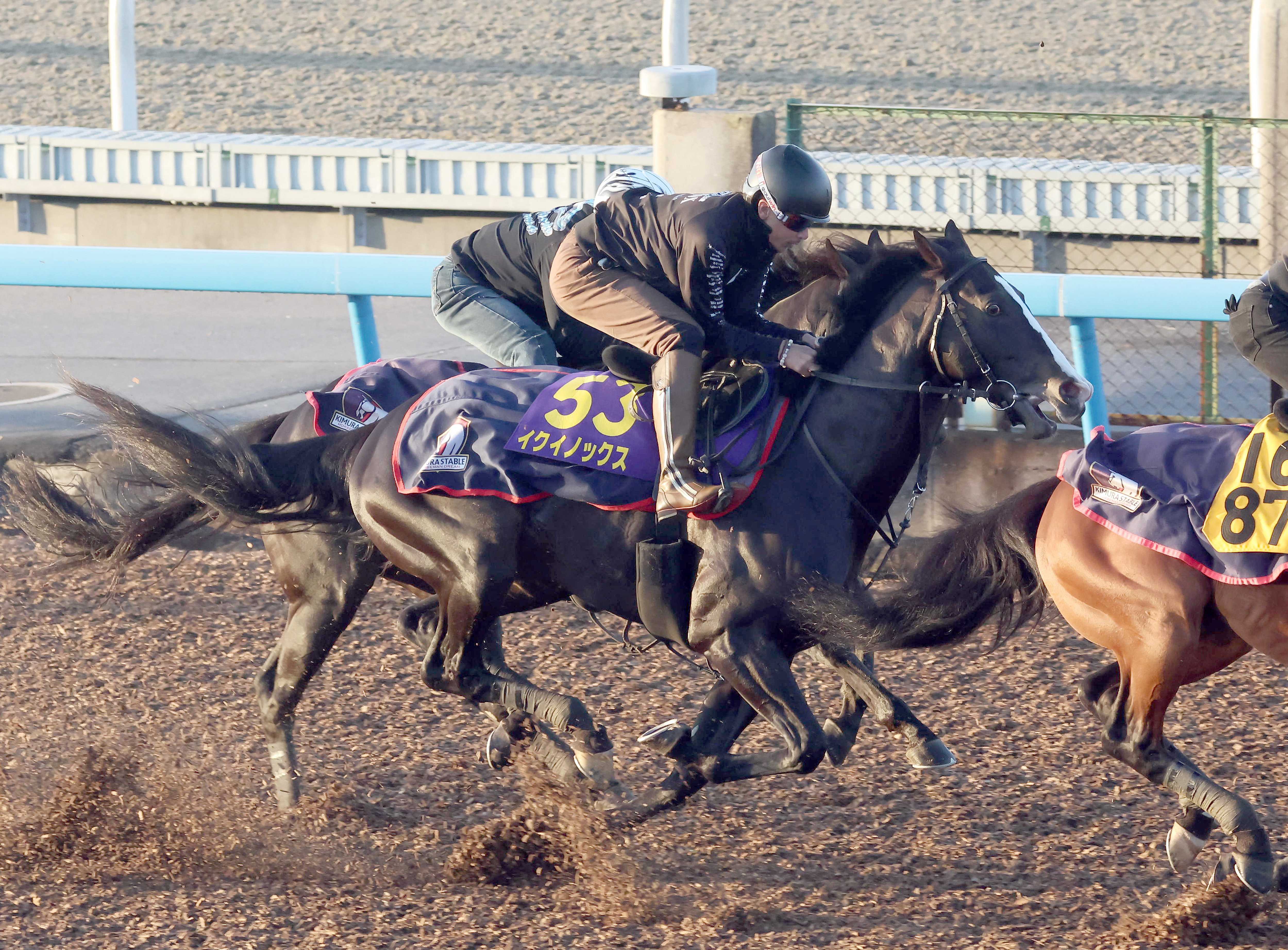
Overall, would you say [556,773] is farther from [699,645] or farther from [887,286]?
[887,286]

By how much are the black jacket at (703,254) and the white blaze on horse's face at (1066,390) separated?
26.5 inches

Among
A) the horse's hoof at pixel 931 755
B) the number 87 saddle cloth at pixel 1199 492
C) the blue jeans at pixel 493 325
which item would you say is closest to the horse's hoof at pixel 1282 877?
the number 87 saddle cloth at pixel 1199 492

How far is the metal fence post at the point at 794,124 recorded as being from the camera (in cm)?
675

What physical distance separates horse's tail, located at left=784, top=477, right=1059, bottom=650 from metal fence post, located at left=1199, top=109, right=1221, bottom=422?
2.49m

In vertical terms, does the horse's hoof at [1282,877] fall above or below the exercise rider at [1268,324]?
below

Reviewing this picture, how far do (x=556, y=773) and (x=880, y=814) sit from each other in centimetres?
90

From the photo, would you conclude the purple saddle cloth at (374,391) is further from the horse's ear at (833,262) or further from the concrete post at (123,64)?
the concrete post at (123,64)

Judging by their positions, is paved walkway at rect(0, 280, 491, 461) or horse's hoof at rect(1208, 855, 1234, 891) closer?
horse's hoof at rect(1208, 855, 1234, 891)

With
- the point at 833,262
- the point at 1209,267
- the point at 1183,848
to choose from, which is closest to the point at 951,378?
the point at 833,262

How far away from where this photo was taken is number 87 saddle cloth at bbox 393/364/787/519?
4.19 meters

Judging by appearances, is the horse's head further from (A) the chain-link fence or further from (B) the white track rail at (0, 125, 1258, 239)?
(B) the white track rail at (0, 125, 1258, 239)

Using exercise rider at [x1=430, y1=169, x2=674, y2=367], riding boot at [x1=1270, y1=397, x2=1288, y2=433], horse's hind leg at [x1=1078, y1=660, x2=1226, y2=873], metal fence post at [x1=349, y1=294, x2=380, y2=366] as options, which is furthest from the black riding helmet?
metal fence post at [x1=349, y1=294, x2=380, y2=366]

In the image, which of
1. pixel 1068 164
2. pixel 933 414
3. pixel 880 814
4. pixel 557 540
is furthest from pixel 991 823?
pixel 1068 164

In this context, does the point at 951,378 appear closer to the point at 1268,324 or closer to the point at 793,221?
the point at 793,221
